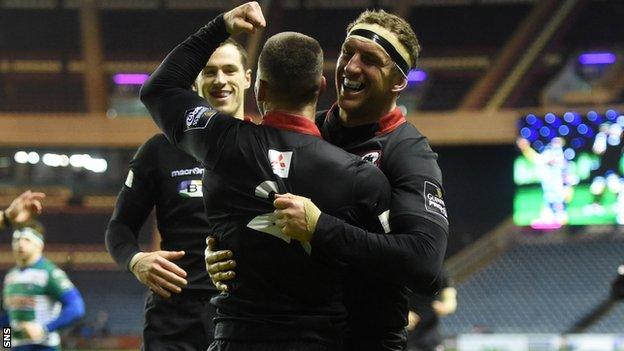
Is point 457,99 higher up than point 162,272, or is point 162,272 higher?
point 457,99

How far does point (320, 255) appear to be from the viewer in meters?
2.41

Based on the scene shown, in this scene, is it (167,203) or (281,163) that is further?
(167,203)

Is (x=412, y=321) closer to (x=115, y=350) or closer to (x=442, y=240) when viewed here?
(x=442, y=240)

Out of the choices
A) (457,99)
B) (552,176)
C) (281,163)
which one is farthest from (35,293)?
(457,99)

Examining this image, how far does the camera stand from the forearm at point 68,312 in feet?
23.4

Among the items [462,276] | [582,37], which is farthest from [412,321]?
[462,276]

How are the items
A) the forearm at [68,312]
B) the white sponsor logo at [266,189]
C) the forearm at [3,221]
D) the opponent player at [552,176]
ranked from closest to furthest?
the white sponsor logo at [266,189]
the forearm at [3,221]
the forearm at [68,312]
the opponent player at [552,176]

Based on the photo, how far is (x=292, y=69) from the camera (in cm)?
246

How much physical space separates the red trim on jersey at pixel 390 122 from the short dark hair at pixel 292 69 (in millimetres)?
292

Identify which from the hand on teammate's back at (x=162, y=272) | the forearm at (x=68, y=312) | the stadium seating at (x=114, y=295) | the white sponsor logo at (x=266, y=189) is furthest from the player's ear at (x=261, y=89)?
the stadium seating at (x=114, y=295)

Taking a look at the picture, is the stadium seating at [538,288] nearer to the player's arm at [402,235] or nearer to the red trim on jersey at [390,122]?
the red trim on jersey at [390,122]

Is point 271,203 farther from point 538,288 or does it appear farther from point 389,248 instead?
point 538,288

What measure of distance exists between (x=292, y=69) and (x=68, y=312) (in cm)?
536

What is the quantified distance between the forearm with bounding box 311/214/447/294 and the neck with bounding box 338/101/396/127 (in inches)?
17.1
